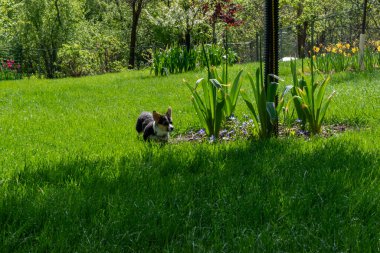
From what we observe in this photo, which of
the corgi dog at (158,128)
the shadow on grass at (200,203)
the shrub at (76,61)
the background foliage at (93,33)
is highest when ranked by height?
the background foliage at (93,33)

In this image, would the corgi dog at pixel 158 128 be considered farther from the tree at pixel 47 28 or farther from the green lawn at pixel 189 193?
the tree at pixel 47 28

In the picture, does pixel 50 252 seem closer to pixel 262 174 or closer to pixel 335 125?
pixel 262 174

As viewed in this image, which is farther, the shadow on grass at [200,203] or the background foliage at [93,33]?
the background foliage at [93,33]

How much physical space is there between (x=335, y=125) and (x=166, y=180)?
118 inches

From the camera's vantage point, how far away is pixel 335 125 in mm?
5566

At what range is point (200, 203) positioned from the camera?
3.00 meters

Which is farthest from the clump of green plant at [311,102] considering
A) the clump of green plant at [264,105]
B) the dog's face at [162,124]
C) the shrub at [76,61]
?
the shrub at [76,61]

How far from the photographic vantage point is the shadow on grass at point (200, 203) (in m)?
2.46

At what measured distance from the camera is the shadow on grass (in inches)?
97.0

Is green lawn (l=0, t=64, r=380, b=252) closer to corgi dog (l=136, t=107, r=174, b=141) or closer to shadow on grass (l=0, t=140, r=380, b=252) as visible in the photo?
shadow on grass (l=0, t=140, r=380, b=252)

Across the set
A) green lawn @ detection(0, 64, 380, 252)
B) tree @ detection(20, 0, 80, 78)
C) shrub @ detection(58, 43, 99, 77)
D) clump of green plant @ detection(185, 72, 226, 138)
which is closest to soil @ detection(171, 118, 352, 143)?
clump of green plant @ detection(185, 72, 226, 138)

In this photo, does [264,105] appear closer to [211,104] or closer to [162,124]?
[211,104]

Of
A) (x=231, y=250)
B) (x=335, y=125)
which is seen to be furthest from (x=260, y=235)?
(x=335, y=125)

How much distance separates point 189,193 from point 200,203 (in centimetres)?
19
